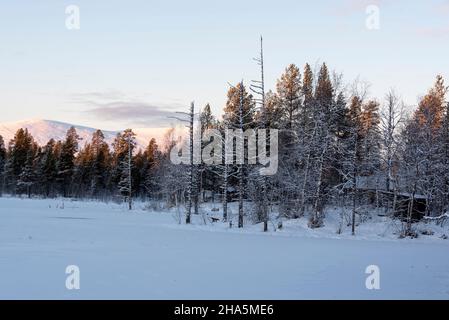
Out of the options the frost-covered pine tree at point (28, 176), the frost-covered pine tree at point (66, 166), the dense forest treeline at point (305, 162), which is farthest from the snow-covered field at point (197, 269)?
the frost-covered pine tree at point (66, 166)

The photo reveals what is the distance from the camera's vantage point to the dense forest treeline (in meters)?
32.7

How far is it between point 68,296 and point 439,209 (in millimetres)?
36885

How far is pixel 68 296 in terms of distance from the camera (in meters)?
9.24

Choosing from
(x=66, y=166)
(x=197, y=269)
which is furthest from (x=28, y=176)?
(x=197, y=269)

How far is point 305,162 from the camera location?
3809 cm

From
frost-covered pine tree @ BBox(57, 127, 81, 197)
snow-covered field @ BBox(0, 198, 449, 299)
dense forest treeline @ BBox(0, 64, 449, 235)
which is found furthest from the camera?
frost-covered pine tree @ BBox(57, 127, 81, 197)

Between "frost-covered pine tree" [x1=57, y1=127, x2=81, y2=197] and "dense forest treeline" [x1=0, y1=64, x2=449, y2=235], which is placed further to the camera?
"frost-covered pine tree" [x1=57, y1=127, x2=81, y2=197]

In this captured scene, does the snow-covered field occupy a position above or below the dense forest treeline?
below

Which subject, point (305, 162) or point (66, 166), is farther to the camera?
point (66, 166)

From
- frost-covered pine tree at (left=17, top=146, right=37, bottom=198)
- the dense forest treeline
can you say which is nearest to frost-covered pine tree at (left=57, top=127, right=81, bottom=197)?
the dense forest treeline

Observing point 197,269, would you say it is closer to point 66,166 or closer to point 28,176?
point 66,166

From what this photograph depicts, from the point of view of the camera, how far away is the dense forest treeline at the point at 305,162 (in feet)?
107

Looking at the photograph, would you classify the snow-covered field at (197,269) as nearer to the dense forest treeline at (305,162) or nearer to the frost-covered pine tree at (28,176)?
the dense forest treeline at (305,162)

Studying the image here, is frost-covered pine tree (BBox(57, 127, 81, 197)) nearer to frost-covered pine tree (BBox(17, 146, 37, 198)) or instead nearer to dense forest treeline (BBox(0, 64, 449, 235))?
dense forest treeline (BBox(0, 64, 449, 235))
